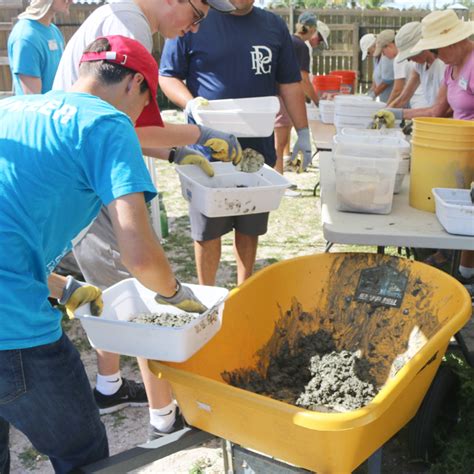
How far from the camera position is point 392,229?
6.29ft

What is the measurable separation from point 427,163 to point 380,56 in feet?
16.8

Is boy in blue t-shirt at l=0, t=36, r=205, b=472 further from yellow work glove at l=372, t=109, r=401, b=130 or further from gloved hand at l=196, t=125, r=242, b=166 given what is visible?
yellow work glove at l=372, t=109, r=401, b=130

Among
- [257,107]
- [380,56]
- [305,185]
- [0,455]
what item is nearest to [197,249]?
[257,107]

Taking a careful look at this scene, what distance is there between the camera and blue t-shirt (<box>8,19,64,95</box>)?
3283mm

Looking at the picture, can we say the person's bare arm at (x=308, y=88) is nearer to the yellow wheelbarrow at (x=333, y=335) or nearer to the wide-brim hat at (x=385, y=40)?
the wide-brim hat at (x=385, y=40)

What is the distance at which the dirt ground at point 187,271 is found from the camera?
2129 mm

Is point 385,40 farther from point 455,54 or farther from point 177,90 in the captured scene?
point 177,90

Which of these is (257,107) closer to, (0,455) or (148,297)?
(148,297)

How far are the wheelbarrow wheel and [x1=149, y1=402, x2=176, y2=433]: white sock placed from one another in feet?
2.75

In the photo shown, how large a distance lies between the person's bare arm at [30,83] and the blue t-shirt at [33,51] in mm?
19

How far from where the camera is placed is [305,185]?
5723mm

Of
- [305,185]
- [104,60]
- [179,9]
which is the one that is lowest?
[305,185]

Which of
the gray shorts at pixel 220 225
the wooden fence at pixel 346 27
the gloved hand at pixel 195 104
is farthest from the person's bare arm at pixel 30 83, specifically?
the wooden fence at pixel 346 27

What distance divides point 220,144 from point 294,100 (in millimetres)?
963
